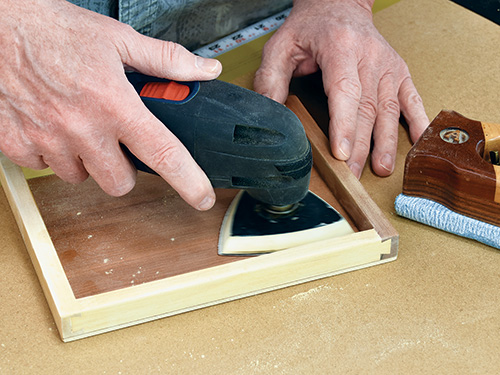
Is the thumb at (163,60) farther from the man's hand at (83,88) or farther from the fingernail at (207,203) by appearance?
the fingernail at (207,203)

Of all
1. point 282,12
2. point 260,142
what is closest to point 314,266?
point 260,142

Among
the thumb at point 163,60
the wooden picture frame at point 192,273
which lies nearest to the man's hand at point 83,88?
the thumb at point 163,60

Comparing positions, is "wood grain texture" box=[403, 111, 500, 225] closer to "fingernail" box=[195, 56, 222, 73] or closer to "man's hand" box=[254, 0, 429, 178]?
"man's hand" box=[254, 0, 429, 178]

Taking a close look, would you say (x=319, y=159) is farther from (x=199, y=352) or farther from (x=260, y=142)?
(x=199, y=352)

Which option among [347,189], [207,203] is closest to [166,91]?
[207,203]

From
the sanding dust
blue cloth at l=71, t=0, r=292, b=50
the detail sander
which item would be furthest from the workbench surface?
blue cloth at l=71, t=0, r=292, b=50

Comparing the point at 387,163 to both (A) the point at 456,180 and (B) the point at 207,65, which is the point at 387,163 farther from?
(B) the point at 207,65

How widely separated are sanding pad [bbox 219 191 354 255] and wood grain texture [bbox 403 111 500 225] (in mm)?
151

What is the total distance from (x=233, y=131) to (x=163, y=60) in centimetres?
16

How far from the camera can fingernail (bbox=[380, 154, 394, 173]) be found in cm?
116

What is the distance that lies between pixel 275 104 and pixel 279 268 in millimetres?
249

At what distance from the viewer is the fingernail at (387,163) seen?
1162 mm

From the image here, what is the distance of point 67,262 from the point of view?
947mm

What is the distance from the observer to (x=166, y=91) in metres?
0.91
